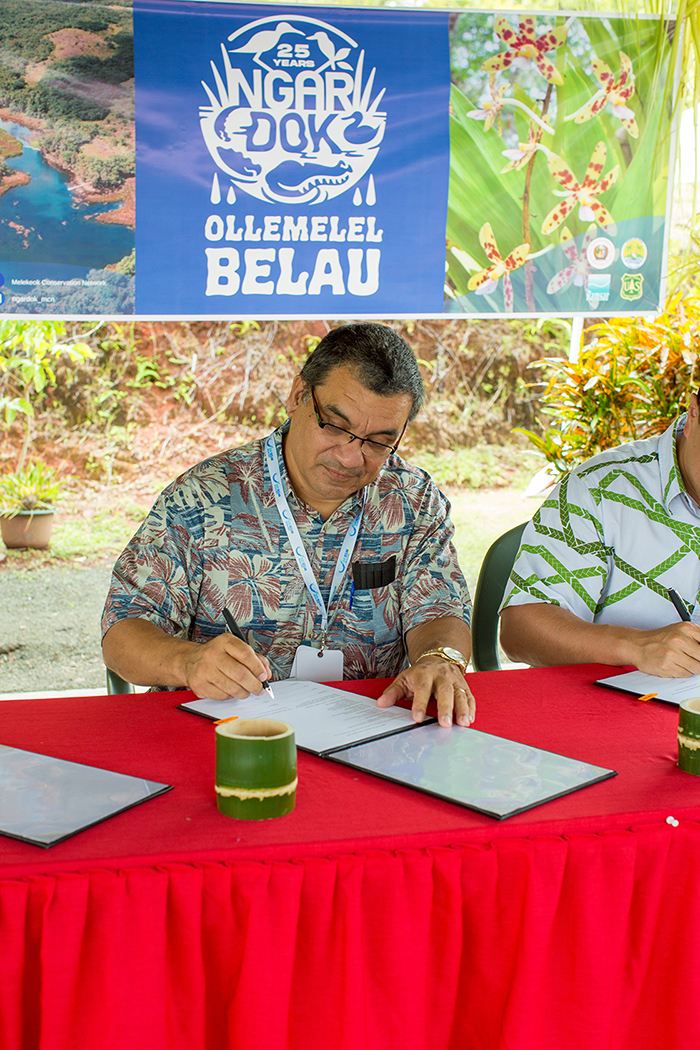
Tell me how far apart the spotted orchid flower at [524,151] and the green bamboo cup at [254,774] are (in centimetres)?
289

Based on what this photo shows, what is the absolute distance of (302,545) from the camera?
2.12 m

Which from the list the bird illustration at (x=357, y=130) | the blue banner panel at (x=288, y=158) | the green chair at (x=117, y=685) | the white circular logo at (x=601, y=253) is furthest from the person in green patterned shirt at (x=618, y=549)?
the bird illustration at (x=357, y=130)

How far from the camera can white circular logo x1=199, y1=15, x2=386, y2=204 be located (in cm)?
325

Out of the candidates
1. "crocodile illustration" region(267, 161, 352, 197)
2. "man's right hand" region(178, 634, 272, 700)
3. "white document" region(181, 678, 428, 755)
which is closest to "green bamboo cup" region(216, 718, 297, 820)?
"white document" region(181, 678, 428, 755)

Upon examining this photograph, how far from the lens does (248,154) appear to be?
331cm

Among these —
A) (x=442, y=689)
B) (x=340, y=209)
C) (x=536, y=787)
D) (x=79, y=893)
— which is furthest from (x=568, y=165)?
(x=79, y=893)

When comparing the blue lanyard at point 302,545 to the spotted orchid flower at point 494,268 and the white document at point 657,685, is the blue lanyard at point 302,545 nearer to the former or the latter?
the white document at point 657,685

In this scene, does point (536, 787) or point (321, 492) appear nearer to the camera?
point (536, 787)

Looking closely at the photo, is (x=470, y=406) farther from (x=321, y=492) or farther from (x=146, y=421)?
(x=321, y=492)

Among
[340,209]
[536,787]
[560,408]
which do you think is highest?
[340,209]

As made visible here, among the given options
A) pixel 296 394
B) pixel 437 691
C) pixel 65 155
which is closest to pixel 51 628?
pixel 65 155

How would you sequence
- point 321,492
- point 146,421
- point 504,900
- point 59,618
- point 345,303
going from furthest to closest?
point 146,421 → point 59,618 → point 345,303 → point 321,492 → point 504,900

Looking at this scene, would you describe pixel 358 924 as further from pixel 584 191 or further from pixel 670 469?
pixel 584 191

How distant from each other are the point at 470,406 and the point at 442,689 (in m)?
6.05
